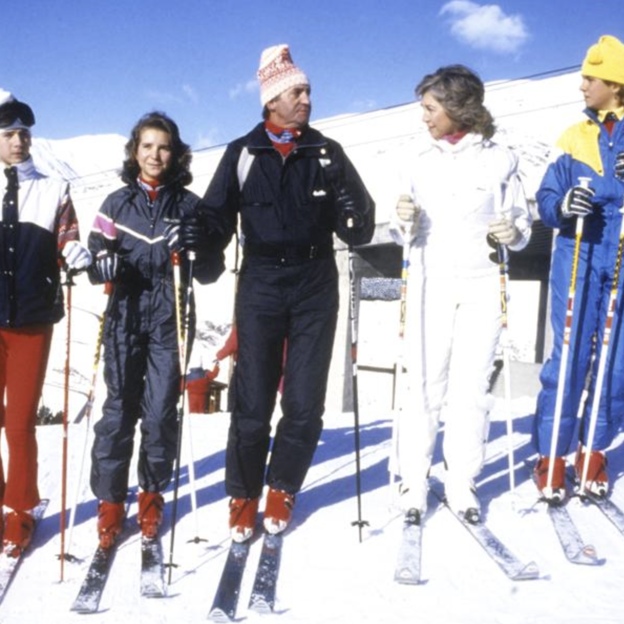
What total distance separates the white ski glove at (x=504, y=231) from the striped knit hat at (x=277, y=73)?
1136mm

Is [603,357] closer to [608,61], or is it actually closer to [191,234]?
[608,61]

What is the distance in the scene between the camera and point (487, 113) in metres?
3.72

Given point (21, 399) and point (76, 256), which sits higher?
point (76, 256)

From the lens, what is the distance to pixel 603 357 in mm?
4039

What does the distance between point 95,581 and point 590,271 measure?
2.92m

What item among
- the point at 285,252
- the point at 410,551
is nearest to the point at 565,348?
the point at 410,551

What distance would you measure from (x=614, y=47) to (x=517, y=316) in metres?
11.4

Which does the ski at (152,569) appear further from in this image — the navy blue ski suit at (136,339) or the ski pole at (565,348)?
the ski pole at (565,348)

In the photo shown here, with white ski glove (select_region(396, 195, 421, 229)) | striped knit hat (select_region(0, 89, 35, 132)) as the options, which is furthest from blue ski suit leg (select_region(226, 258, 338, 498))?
striped knit hat (select_region(0, 89, 35, 132))

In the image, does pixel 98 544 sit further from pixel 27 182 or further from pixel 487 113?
pixel 487 113

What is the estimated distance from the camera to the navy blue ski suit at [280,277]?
362 centimetres

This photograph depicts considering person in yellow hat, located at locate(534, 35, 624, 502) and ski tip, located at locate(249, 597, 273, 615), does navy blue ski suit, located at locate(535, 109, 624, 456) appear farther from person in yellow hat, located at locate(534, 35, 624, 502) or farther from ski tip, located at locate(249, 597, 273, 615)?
ski tip, located at locate(249, 597, 273, 615)

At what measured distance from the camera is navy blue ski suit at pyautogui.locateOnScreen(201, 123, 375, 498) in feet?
11.9

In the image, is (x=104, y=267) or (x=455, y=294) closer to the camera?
(x=104, y=267)
